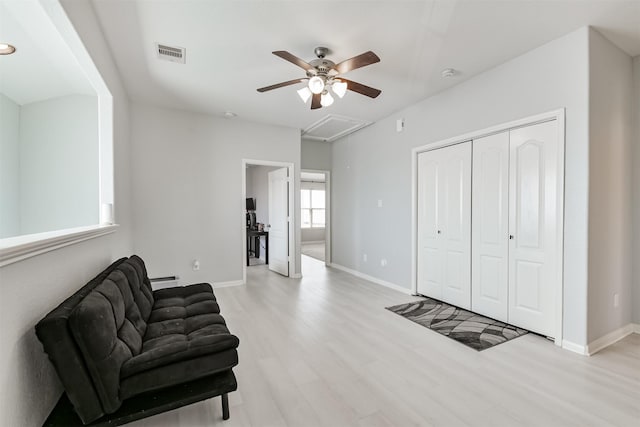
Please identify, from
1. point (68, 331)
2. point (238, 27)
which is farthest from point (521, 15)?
point (68, 331)

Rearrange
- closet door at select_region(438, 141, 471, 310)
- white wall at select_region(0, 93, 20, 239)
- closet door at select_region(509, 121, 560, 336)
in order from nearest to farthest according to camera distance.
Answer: closet door at select_region(509, 121, 560, 336)
white wall at select_region(0, 93, 20, 239)
closet door at select_region(438, 141, 471, 310)

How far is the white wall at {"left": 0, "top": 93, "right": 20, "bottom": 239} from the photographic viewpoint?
10.1 ft

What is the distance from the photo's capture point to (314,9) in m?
2.25

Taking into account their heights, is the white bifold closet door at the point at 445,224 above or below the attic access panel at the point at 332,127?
below

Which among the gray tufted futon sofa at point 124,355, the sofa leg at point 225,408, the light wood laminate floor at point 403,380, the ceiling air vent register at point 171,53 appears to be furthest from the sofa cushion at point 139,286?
the ceiling air vent register at point 171,53

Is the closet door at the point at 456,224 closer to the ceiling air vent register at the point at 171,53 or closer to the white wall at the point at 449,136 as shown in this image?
the white wall at the point at 449,136

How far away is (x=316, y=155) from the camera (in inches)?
251

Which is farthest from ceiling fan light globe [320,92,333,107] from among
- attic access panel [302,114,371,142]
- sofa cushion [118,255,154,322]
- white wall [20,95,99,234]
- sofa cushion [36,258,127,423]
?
white wall [20,95,99,234]

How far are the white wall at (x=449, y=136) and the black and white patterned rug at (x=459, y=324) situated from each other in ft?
1.76

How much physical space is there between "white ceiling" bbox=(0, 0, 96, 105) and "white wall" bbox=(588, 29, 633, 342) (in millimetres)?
4091

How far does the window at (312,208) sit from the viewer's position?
10844 millimetres

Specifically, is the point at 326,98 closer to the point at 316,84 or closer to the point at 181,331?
the point at 316,84

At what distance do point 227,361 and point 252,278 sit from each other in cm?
381

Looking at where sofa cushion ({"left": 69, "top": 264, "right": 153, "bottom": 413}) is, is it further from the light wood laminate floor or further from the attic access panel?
the attic access panel
